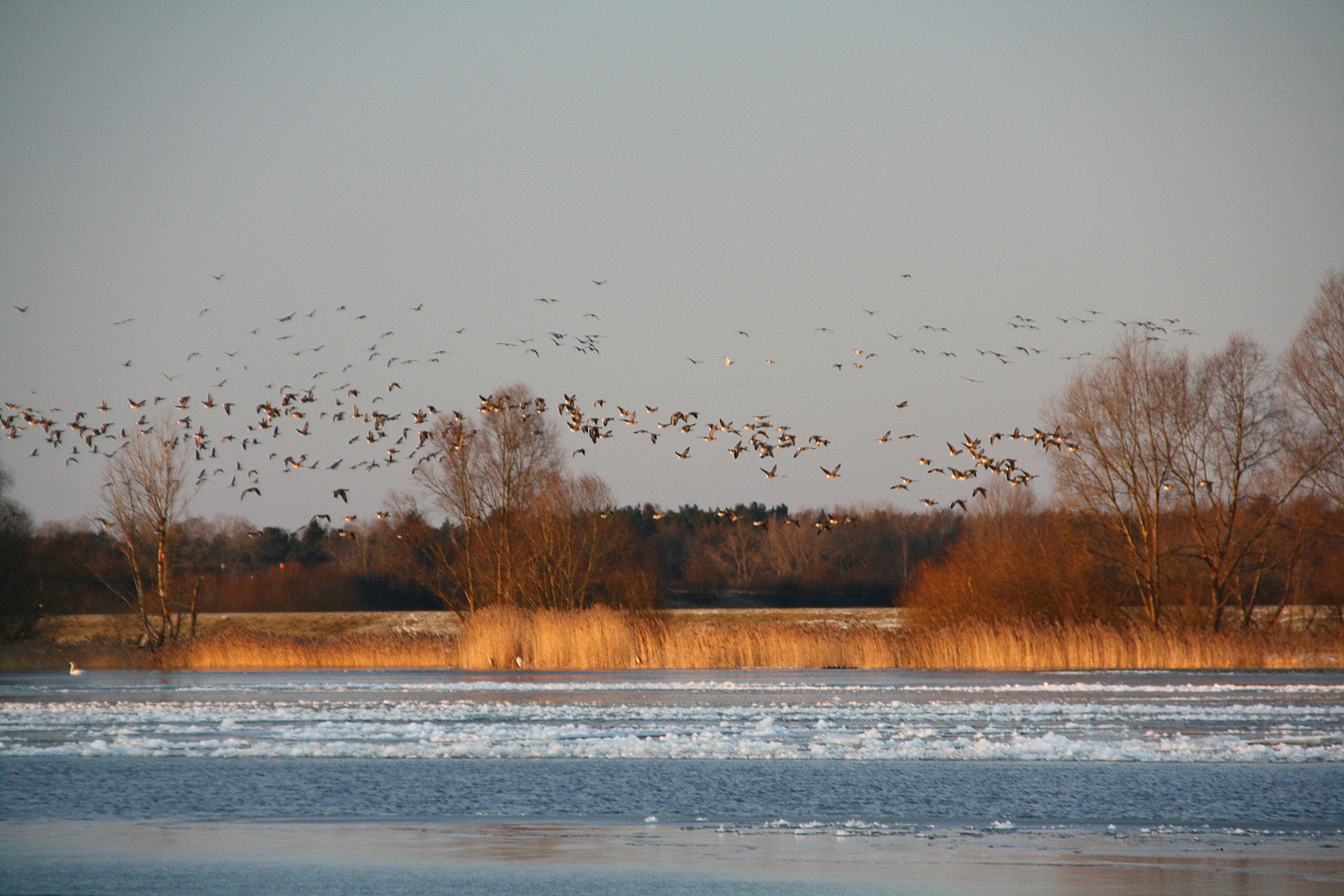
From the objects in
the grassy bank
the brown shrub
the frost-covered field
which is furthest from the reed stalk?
the frost-covered field

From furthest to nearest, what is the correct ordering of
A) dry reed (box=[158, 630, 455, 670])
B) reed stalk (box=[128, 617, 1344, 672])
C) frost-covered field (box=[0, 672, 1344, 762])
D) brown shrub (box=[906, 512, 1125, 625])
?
brown shrub (box=[906, 512, 1125, 625]) < dry reed (box=[158, 630, 455, 670]) < reed stalk (box=[128, 617, 1344, 672]) < frost-covered field (box=[0, 672, 1344, 762])

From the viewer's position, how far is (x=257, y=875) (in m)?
7.78

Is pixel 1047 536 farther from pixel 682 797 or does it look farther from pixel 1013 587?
pixel 682 797

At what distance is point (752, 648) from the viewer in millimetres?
33906

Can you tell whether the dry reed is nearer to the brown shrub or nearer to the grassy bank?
the grassy bank

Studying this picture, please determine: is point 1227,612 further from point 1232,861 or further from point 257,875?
point 257,875

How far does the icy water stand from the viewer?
779 centimetres

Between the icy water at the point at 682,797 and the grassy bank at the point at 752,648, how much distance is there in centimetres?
1092

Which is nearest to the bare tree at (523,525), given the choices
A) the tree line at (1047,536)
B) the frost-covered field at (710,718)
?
the tree line at (1047,536)

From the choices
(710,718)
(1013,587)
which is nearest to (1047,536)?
(1013,587)

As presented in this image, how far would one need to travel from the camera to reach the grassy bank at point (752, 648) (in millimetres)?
31703

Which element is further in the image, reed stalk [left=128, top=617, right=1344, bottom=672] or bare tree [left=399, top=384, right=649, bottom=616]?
bare tree [left=399, top=384, right=649, bottom=616]

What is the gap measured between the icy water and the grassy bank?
10.9m

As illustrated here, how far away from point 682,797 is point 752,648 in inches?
910
